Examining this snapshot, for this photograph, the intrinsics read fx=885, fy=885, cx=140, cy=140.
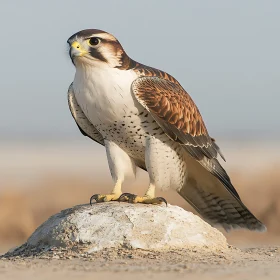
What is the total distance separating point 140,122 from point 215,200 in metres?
1.88

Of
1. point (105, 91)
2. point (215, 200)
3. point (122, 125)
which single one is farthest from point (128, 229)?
point (215, 200)

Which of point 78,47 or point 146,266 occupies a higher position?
point 78,47

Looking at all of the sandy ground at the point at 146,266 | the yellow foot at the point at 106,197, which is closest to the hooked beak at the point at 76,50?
the yellow foot at the point at 106,197

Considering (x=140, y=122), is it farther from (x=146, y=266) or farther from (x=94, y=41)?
(x=146, y=266)

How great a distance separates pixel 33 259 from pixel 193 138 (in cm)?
265

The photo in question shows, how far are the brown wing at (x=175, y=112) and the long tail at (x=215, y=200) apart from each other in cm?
29

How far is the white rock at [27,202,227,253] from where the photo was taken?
10039mm

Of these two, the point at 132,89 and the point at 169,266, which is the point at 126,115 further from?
the point at 169,266

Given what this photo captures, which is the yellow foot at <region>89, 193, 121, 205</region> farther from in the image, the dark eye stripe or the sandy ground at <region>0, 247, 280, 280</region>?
the dark eye stripe

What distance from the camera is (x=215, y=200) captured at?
1177cm

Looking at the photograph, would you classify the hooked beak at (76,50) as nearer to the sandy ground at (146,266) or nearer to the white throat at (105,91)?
the white throat at (105,91)

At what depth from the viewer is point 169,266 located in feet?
29.8

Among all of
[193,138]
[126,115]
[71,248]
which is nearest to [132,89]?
[126,115]

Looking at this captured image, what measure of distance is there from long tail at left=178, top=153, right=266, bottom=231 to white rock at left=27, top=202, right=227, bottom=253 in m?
1.06
